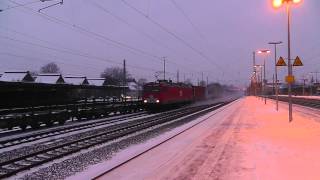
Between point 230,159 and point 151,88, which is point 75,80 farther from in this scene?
point 230,159

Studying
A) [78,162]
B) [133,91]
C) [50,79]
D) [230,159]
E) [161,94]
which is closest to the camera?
[230,159]

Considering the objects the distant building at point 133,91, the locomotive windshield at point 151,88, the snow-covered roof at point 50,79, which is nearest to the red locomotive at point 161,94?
the locomotive windshield at point 151,88

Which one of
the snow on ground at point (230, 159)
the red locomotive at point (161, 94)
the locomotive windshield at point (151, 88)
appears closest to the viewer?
the snow on ground at point (230, 159)

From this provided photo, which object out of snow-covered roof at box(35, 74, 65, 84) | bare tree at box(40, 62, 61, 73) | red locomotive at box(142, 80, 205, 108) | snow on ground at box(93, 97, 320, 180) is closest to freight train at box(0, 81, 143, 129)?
red locomotive at box(142, 80, 205, 108)

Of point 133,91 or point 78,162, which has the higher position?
point 133,91

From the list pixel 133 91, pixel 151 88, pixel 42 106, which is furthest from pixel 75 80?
pixel 42 106

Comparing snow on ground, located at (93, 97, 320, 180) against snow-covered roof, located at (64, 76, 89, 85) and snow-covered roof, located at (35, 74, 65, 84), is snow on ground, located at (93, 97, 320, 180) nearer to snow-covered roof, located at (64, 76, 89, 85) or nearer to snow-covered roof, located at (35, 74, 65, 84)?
snow-covered roof, located at (35, 74, 65, 84)

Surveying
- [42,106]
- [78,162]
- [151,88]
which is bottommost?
[78,162]

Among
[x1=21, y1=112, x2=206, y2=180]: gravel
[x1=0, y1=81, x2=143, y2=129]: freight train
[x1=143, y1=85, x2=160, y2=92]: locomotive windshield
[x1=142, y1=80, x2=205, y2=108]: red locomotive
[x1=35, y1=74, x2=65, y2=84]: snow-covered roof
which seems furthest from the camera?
[x1=35, y1=74, x2=65, y2=84]: snow-covered roof

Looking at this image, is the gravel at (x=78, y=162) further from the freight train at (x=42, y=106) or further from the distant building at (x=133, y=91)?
the distant building at (x=133, y=91)

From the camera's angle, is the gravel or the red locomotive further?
the red locomotive

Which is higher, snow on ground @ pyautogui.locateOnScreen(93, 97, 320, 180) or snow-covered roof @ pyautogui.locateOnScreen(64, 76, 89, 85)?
snow-covered roof @ pyautogui.locateOnScreen(64, 76, 89, 85)

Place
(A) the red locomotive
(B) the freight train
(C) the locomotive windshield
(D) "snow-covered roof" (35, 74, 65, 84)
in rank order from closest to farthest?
1. (B) the freight train
2. (A) the red locomotive
3. (C) the locomotive windshield
4. (D) "snow-covered roof" (35, 74, 65, 84)

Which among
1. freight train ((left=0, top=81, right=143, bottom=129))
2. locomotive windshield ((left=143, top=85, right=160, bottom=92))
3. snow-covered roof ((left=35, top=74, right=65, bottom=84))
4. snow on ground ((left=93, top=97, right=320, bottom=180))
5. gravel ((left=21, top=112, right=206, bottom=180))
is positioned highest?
snow-covered roof ((left=35, top=74, right=65, bottom=84))
